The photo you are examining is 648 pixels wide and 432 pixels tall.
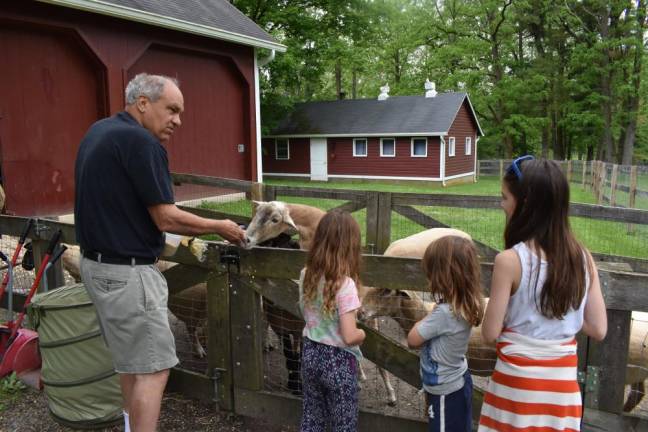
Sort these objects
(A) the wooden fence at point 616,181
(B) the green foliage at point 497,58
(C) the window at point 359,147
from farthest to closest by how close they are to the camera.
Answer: (C) the window at point 359,147 < (B) the green foliage at point 497,58 < (A) the wooden fence at point 616,181

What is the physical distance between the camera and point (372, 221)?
5773 mm

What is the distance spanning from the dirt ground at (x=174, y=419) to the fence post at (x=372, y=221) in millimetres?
2610

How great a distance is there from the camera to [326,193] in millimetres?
6051

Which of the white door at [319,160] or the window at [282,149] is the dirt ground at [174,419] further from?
the window at [282,149]

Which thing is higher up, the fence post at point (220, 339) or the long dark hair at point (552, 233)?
the long dark hair at point (552, 233)

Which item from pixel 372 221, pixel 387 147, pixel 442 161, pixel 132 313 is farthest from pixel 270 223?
pixel 387 147

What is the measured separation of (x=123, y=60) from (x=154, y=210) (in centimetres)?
996

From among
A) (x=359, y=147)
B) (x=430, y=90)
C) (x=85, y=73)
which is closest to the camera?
(x=85, y=73)

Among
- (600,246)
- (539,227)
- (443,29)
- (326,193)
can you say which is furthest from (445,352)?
(443,29)

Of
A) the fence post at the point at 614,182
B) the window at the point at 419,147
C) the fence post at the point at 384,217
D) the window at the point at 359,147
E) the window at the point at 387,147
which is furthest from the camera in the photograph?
the window at the point at 359,147

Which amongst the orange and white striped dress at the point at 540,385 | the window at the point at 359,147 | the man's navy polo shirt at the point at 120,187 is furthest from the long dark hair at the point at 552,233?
the window at the point at 359,147

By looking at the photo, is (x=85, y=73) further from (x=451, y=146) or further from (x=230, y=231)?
(x=451, y=146)

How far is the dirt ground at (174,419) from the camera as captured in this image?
3.43 metres

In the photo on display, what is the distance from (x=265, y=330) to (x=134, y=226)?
1766 mm
